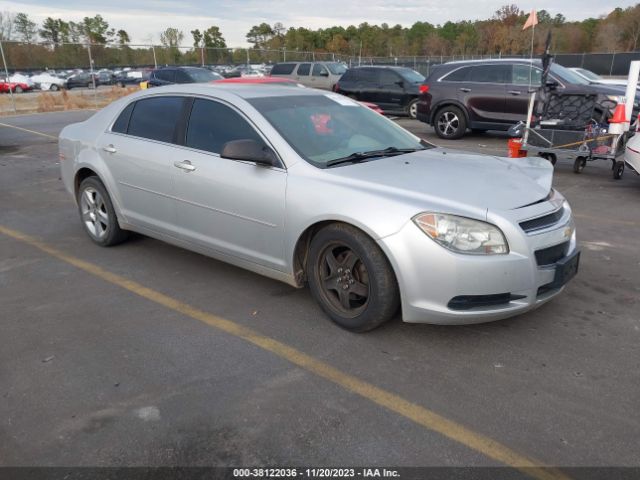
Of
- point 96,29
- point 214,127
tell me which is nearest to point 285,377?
point 214,127

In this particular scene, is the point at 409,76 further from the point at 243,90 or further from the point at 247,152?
the point at 247,152

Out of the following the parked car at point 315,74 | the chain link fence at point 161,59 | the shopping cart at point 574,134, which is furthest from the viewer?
the chain link fence at point 161,59

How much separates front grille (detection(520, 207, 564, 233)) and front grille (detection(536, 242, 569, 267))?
0.14 meters

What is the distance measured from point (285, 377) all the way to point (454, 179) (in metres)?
1.65

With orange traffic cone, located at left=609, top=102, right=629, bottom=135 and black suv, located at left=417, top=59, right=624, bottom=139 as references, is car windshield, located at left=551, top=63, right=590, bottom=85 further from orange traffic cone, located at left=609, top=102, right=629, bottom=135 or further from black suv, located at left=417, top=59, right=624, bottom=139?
orange traffic cone, located at left=609, top=102, right=629, bottom=135

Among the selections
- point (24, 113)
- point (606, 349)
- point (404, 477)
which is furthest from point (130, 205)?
point (24, 113)

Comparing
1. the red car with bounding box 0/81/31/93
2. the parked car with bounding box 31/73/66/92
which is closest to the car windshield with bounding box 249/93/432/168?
the red car with bounding box 0/81/31/93

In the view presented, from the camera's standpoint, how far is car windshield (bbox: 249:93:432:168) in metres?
3.93

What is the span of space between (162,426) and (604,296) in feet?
10.8

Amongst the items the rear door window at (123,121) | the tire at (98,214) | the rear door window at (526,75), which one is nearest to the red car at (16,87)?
the rear door window at (526,75)

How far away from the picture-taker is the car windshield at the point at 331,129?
3.93m

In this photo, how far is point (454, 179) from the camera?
356 cm

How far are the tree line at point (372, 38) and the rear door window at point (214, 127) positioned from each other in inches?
1287

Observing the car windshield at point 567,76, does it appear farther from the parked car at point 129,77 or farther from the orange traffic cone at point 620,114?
the parked car at point 129,77
